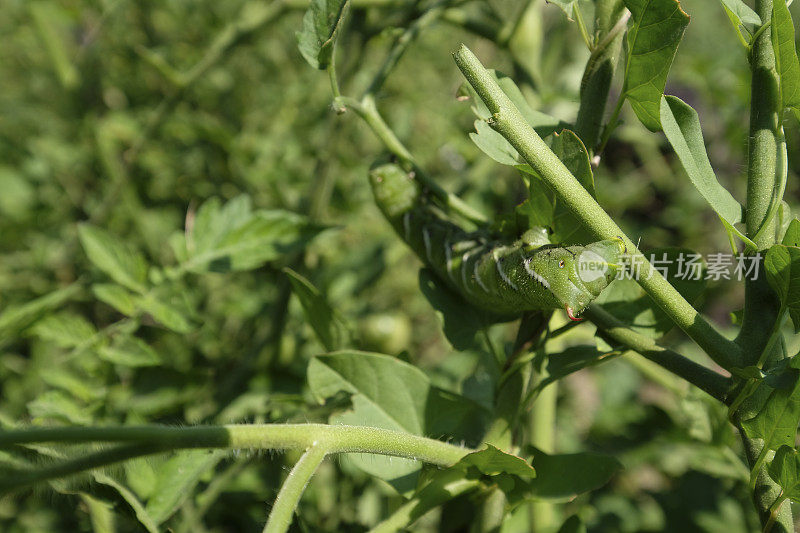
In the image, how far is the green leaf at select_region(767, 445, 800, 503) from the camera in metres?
0.43

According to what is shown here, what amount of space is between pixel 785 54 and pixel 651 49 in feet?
0.29

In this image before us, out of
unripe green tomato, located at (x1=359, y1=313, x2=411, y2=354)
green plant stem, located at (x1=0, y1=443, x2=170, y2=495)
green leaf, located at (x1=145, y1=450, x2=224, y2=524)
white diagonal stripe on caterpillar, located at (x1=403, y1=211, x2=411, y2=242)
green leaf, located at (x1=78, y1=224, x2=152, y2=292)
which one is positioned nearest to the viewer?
green plant stem, located at (x1=0, y1=443, x2=170, y2=495)

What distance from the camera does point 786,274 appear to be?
1.37 ft

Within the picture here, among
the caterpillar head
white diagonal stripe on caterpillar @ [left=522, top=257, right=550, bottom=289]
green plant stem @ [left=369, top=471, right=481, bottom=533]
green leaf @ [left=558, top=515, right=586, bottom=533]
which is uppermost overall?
the caterpillar head

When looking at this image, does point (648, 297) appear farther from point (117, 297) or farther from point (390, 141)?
point (117, 297)

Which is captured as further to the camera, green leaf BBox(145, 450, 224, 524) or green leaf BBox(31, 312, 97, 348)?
green leaf BBox(31, 312, 97, 348)

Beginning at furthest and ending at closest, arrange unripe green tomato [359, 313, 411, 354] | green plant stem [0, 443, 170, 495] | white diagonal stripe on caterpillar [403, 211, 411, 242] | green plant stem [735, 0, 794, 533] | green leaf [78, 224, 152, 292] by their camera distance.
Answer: unripe green tomato [359, 313, 411, 354], green leaf [78, 224, 152, 292], white diagonal stripe on caterpillar [403, 211, 411, 242], green plant stem [735, 0, 794, 533], green plant stem [0, 443, 170, 495]

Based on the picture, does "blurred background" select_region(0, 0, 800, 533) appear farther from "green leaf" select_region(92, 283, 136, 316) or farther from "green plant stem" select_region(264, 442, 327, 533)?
"green plant stem" select_region(264, 442, 327, 533)

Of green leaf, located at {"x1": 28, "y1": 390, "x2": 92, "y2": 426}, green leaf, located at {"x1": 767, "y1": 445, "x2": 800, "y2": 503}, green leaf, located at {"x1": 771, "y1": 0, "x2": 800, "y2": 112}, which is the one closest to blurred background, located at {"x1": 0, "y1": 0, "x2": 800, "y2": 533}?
green leaf, located at {"x1": 28, "y1": 390, "x2": 92, "y2": 426}

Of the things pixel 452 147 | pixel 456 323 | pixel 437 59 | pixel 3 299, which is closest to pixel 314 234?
pixel 456 323

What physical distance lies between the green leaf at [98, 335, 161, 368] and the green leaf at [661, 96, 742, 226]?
58 cm

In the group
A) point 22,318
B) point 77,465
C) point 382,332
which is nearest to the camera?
point 77,465

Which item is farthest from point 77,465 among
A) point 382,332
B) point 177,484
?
point 382,332

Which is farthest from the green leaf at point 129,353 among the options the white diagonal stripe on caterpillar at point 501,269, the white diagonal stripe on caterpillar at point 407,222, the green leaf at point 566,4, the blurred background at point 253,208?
the green leaf at point 566,4
